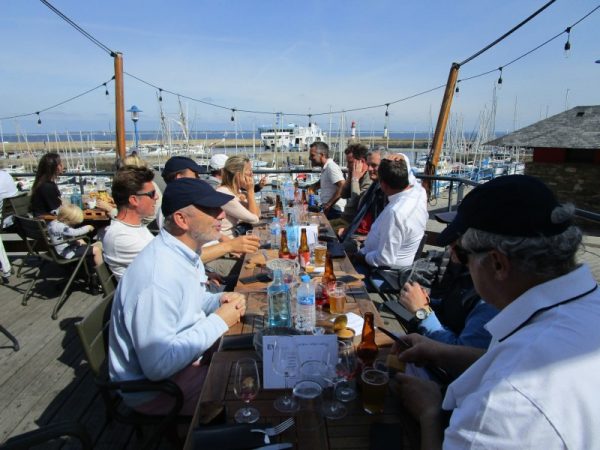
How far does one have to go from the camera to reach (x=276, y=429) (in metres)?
1.26

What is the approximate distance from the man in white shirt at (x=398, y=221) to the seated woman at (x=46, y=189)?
4308 mm

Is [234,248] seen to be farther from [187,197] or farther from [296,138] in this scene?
[296,138]

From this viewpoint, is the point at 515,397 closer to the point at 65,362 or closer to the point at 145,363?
the point at 145,363

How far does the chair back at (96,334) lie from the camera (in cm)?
184

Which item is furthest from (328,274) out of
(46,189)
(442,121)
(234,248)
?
(442,121)

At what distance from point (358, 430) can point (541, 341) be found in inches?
26.8

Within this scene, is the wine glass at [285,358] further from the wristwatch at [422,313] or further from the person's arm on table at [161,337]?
the wristwatch at [422,313]

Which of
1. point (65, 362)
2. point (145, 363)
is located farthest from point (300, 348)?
point (65, 362)

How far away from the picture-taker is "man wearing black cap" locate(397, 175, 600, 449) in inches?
32.3

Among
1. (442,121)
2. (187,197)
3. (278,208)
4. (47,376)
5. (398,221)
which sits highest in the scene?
(442,121)

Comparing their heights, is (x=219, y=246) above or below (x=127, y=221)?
below

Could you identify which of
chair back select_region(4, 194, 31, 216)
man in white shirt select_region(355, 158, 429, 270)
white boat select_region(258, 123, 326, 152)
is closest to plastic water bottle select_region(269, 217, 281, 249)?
man in white shirt select_region(355, 158, 429, 270)

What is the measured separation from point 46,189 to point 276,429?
5234mm

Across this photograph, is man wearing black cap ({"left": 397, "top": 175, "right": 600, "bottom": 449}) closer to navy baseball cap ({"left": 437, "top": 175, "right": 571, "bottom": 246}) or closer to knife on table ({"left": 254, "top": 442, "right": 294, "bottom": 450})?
navy baseball cap ({"left": 437, "top": 175, "right": 571, "bottom": 246})
